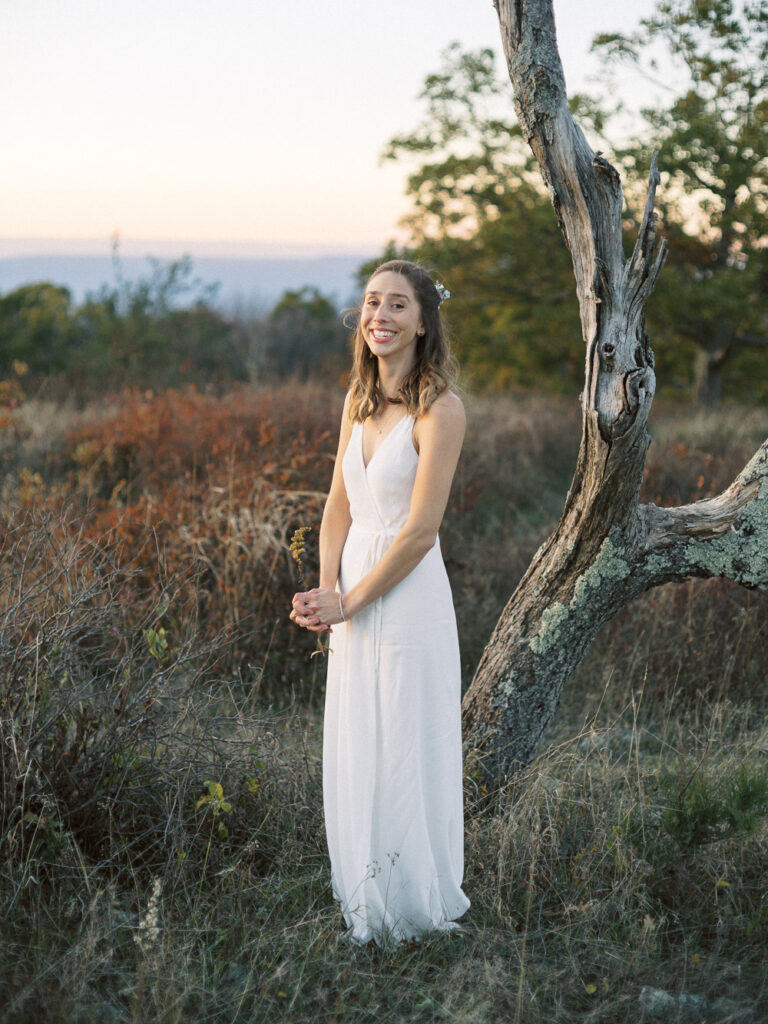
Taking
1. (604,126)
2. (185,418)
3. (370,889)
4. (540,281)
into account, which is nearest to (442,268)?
(540,281)

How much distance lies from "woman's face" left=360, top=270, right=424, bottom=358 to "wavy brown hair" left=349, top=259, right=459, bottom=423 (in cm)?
3

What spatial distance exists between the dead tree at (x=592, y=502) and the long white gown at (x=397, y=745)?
642 millimetres

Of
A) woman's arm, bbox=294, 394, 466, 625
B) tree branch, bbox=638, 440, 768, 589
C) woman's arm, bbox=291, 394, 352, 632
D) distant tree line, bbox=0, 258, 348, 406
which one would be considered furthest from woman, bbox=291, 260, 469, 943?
distant tree line, bbox=0, 258, 348, 406

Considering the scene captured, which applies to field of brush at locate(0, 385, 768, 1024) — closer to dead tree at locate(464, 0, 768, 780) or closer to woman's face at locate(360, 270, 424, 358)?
dead tree at locate(464, 0, 768, 780)

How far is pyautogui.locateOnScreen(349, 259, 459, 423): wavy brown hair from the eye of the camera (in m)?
2.88

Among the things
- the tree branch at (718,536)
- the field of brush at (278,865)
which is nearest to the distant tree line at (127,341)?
the field of brush at (278,865)

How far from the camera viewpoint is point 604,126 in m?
11.7

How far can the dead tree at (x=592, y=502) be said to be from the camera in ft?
9.75

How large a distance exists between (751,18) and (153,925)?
14.9ft

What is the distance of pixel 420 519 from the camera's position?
2768 millimetres

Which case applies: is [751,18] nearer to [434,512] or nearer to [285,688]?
[434,512]

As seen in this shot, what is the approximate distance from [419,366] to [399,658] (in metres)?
0.96

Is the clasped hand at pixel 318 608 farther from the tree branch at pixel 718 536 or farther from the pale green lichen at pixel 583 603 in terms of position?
the tree branch at pixel 718 536

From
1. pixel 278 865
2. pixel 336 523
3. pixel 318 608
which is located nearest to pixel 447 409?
pixel 336 523
